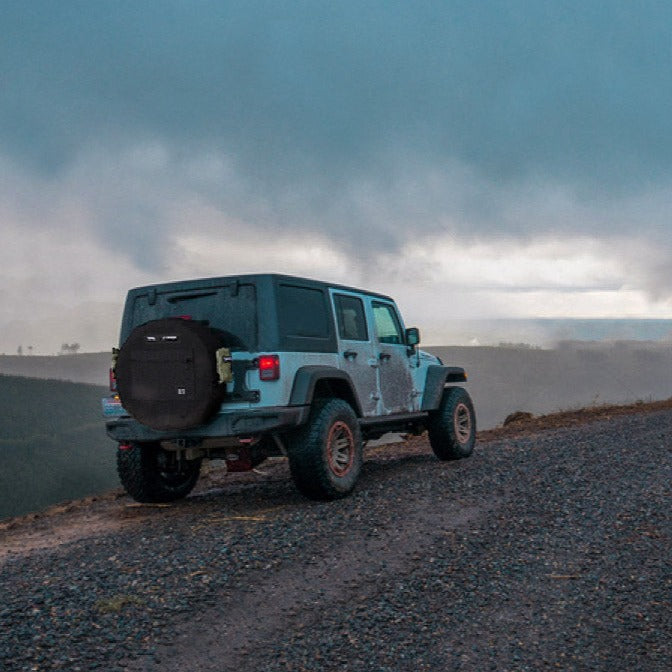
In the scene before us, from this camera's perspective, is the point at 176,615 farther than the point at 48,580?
No

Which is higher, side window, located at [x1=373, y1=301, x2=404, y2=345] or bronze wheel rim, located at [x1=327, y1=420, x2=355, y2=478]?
side window, located at [x1=373, y1=301, x2=404, y2=345]

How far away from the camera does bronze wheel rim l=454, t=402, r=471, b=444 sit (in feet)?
39.4

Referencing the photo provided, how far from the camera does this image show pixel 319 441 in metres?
8.58

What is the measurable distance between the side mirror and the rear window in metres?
3.33

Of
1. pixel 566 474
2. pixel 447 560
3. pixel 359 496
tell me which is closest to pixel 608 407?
pixel 566 474

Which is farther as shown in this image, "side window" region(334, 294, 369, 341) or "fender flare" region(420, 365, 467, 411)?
"fender flare" region(420, 365, 467, 411)

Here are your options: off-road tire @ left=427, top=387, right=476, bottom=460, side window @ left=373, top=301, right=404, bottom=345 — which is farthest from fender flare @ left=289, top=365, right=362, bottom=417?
off-road tire @ left=427, top=387, right=476, bottom=460

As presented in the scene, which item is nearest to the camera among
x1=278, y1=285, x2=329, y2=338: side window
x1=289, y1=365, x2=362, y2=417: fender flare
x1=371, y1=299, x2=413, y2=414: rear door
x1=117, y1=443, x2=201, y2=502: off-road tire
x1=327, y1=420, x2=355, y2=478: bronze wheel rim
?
x1=289, y1=365, x2=362, y2=417: fender flare

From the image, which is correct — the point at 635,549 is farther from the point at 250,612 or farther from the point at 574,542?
the point at 250,612

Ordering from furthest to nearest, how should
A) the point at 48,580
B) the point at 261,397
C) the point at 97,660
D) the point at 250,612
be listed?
1. the point at 261,397
2. the point at 48,580
3. the point at 250,612
4. the point at 97,660

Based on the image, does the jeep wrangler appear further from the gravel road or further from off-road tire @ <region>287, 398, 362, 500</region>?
the gravel road

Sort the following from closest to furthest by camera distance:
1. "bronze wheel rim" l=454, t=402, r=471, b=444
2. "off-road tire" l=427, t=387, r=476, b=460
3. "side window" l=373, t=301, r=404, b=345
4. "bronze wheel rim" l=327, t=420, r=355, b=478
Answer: "bronze wheel rim" l=327, t=420, r=355, b=478, "side window" l=373, t=301, r=404, b=345, "off-road tire" l=427, t=387, r=476, b=460, "bronze wheel rim" l=454, t=402, r=471, b=444

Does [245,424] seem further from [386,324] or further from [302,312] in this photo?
[386,324]

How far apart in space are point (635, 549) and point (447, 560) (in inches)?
76.5
